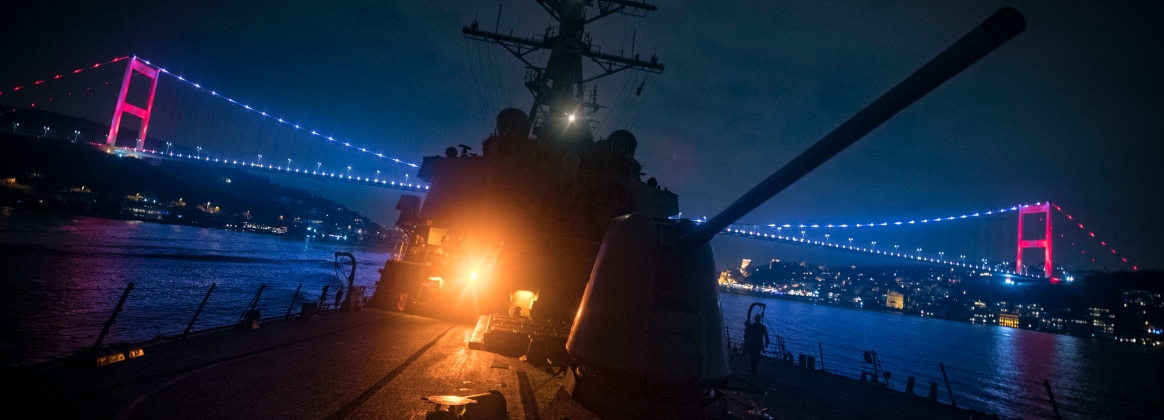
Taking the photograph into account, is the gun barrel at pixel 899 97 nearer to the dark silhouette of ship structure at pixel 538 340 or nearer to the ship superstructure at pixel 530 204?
the dark silhouette of ship structure at pixel 538 340

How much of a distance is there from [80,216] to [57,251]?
304 feet

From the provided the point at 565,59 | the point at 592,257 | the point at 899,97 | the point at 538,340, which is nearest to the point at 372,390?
the point at 538,340

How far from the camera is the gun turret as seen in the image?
3.94m

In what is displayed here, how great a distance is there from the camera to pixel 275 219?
629 ft

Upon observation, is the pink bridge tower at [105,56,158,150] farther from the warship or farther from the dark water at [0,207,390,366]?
the warship

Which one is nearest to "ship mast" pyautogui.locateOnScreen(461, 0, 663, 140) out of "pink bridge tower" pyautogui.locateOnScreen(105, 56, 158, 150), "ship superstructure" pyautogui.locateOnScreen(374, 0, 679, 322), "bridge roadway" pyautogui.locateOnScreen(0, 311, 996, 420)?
"ship superstructure" pyautogui.locateOnScreen(374, 0, 679, 322)

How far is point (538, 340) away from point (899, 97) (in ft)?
19.5

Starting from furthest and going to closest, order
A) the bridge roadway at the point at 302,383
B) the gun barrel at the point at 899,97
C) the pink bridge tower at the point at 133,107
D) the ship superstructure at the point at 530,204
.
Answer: the pink bridge tower at the point at 133,107
the ship superstructure at the point at 530,204
the bridge roadway at the point at 302,383
the gun barrel at the point at 899,97

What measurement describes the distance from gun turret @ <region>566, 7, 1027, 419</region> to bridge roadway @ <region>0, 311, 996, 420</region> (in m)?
0.40

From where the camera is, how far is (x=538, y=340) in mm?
7379

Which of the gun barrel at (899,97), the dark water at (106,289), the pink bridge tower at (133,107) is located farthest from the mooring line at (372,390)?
the pink bridge tower at (133,107)

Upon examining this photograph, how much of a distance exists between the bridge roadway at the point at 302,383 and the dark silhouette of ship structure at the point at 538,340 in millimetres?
37

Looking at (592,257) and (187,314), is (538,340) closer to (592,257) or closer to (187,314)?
(592,257)

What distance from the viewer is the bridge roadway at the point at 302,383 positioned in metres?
5.00
